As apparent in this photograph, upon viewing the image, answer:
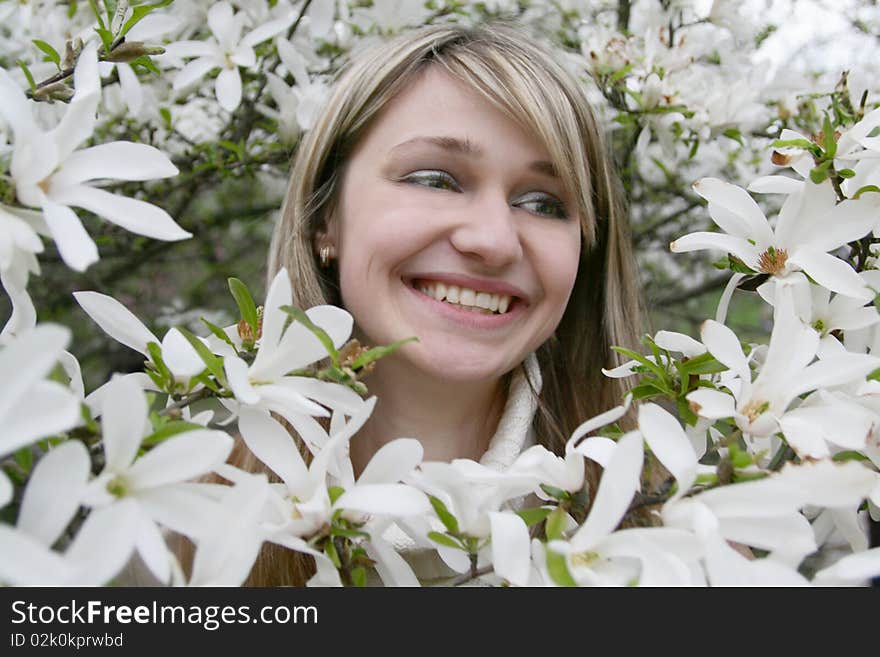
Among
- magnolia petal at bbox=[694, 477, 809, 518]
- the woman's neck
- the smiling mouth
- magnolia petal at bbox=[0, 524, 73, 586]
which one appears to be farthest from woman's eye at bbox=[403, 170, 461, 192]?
magnolia petal at bbox=[0, 524, 73, 586]

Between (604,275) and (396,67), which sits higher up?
(396,67)

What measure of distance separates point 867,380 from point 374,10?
1.13 metres

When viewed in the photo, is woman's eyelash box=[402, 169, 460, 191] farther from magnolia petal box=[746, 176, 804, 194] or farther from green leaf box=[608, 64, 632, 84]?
green leaf box=[608, 64, 632, 84]

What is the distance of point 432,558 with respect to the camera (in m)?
1.06

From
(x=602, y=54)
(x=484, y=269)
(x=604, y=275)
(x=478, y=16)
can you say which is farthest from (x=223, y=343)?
(x=478, y=16)

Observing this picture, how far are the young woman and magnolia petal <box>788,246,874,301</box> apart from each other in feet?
1.09

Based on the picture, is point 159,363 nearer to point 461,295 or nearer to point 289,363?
point 289,363

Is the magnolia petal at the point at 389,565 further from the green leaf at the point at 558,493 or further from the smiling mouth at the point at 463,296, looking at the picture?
the smiling mouth at the point at 463,296

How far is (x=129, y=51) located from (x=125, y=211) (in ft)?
0.94

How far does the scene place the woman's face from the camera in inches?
38.7

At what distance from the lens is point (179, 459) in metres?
0.49

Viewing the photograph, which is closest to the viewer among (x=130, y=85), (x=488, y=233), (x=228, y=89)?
(x=488, y=233)

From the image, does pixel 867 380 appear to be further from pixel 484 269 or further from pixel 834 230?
pixel 484 269

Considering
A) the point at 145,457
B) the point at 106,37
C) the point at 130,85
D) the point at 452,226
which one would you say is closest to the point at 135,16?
the point at 106,37
